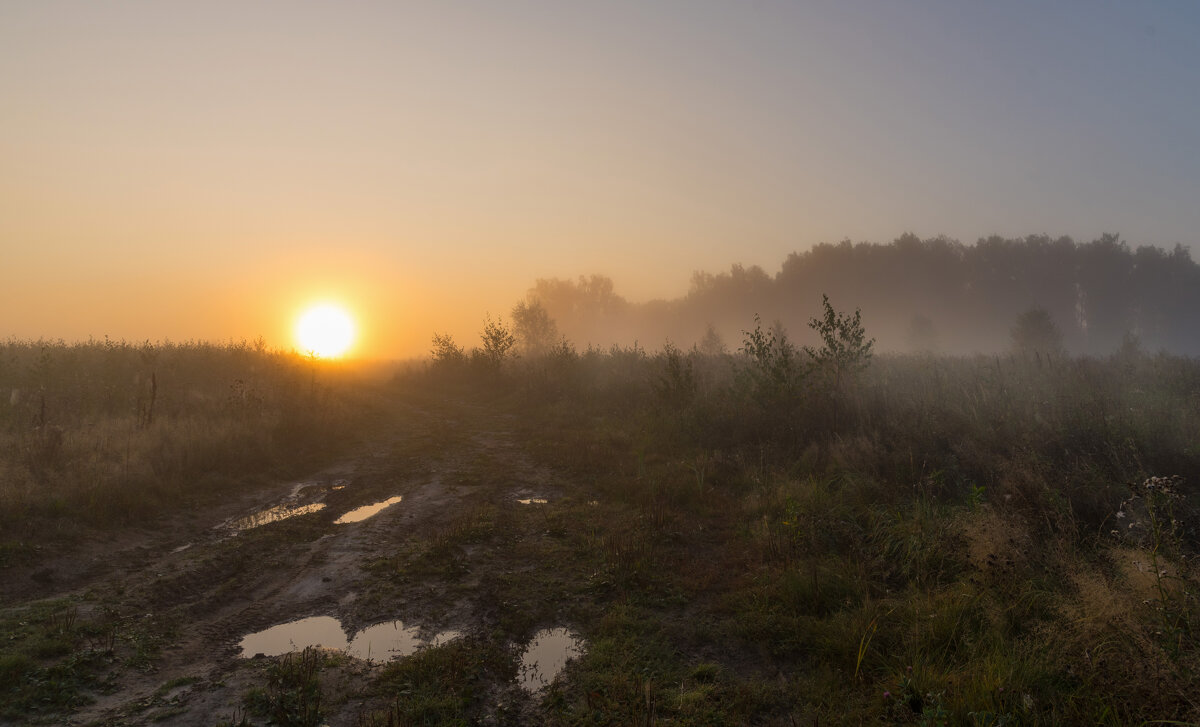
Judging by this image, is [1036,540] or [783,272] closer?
[1036,540]

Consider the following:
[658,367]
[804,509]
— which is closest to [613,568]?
[804,509]

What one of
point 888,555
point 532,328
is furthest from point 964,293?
point 888,555

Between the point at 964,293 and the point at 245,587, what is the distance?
7099 cm

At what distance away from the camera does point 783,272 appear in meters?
70.2

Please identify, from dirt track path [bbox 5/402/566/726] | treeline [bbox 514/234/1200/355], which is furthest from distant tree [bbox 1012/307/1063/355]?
dirt track path [bbox 5/402/566/726]

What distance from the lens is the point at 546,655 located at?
15.0 ft

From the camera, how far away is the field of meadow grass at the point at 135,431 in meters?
7.32

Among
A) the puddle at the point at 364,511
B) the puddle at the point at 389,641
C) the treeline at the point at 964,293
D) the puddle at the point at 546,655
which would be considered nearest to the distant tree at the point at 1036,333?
the treeline at the point at 964,293

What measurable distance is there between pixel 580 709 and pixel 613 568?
7.59 ft

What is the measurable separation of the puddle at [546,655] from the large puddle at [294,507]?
17.1ft

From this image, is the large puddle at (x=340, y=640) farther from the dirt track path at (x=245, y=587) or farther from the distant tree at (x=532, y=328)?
the distant tree at (x=532, y=328)

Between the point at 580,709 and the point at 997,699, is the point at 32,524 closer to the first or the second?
the point at 580,709

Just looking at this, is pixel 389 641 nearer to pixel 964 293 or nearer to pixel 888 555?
pixel 888 555

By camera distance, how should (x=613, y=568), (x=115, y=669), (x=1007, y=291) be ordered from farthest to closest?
(x=1007, y=291), (x=613, y=568), (x=115, y=669)
